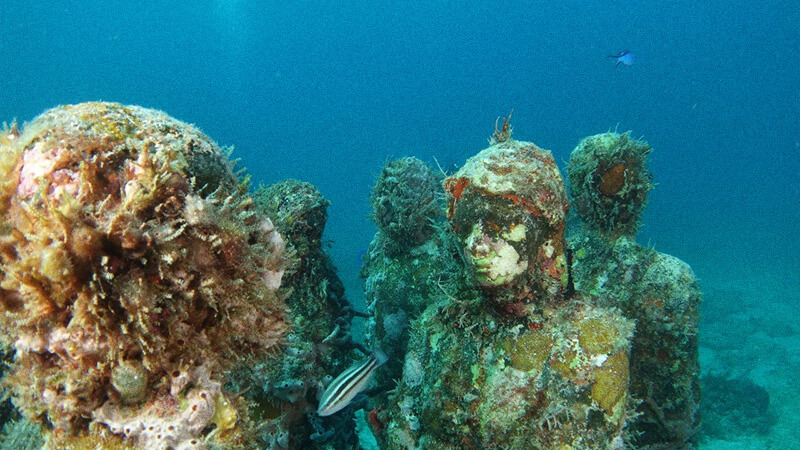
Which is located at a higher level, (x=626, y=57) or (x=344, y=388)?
(x=626, y=57)

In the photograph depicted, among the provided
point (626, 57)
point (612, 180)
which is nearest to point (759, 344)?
point (626, 57)

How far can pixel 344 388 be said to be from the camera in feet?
12.9

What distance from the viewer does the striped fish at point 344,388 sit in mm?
3859

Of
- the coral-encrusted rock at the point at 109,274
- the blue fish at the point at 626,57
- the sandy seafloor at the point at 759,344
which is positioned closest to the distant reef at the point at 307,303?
the coral-encrusted rock at the point at 109,274

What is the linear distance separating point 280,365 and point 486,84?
12478 centimetres

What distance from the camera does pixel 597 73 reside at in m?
115

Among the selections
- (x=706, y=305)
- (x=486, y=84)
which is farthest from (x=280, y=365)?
(x=486, y=84)

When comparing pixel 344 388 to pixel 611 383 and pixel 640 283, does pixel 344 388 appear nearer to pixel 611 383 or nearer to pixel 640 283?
pixel 611 383

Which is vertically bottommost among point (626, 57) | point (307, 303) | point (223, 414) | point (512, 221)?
point (223, 414)

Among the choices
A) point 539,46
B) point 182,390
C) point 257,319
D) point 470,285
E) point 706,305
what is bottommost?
point 182,390

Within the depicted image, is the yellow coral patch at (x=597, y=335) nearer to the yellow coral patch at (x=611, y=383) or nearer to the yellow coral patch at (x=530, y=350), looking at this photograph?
the yellow coral patch at (x=611, y=383)

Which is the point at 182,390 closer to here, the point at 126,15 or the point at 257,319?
the point at 257,319

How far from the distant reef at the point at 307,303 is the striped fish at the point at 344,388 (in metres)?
0.03

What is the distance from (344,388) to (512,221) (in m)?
2.30
